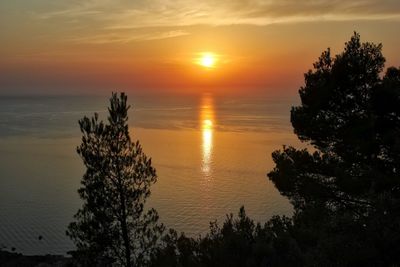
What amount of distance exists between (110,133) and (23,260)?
16.5 meters

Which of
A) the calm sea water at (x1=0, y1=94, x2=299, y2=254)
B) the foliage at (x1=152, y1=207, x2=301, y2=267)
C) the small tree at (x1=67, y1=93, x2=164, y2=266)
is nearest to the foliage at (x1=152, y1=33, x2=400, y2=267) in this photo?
→ the foliage at (x1=152, y1=207, x2=301, y2=267)

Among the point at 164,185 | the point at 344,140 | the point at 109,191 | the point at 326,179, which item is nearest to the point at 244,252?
the point at 326,179

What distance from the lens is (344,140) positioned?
15781 mm

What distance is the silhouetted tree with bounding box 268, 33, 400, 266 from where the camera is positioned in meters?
14.9

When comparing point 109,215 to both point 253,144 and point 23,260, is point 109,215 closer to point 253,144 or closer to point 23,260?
point 23,260

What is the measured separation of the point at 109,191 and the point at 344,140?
11449 mm

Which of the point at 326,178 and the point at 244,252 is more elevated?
the point at 326,178

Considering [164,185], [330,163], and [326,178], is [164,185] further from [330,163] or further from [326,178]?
[330,163]

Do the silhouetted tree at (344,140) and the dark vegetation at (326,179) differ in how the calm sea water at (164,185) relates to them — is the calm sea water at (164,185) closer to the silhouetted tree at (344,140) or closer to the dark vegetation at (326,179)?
the dark vegetation at (326,179)

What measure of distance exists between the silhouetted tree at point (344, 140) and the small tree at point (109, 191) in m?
7.55

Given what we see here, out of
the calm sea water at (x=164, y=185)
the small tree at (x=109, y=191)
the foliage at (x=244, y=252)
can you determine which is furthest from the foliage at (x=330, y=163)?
the calm sea water at (x=164, y=185)

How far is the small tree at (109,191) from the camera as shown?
65.2 ft

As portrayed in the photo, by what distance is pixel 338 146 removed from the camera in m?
16.1

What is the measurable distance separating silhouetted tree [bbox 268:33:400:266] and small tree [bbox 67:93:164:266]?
24.8ft
